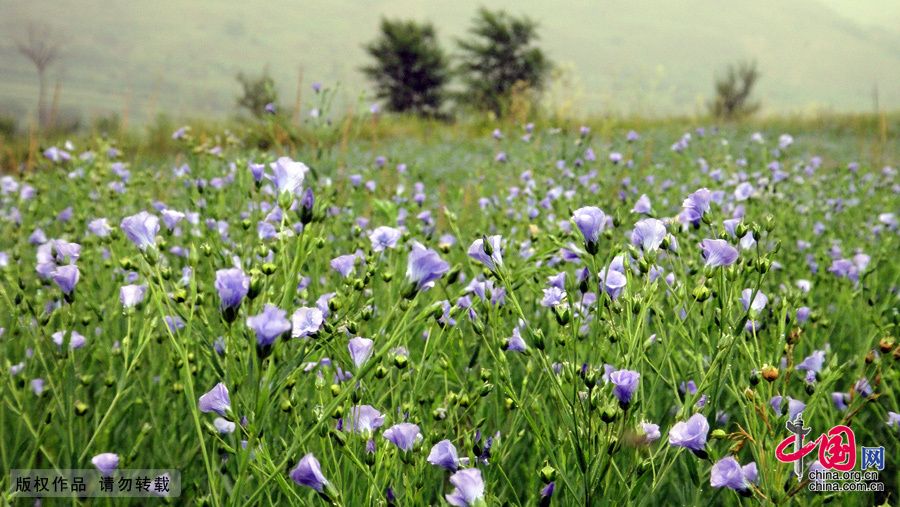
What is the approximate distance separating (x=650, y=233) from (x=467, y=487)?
0.69m

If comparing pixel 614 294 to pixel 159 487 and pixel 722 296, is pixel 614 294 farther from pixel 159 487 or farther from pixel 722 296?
pixel 159 487

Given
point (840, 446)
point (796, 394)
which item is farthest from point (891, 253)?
point (840, 446)

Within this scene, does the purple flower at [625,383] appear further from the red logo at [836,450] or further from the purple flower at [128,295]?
the purple flower at [128,295]

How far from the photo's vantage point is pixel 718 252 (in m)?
1.40

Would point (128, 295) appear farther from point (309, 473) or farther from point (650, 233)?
point (650, 233)

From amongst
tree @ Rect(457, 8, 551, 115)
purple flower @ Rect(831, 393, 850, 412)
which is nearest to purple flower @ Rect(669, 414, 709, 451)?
purple flower @ Rect(831, 393, 850, 412)

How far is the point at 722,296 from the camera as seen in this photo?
1356 millimetres

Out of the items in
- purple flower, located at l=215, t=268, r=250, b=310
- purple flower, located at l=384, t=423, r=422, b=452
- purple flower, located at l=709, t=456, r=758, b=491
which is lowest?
purple flower, located at l=709, t=456, r=758, b=491

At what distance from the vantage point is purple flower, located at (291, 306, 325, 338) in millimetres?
1229

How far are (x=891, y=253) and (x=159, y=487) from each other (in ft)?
11.7

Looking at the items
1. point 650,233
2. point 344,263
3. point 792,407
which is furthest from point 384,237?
point 792,407

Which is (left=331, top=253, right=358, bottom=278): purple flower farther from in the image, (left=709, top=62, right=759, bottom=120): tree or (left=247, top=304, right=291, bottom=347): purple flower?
(left=709, top=62, right=759, bottom=120): tree

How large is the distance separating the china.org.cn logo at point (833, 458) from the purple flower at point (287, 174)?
3.56 feet

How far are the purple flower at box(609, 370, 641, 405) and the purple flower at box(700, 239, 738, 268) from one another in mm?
372
